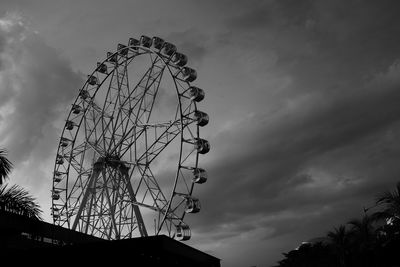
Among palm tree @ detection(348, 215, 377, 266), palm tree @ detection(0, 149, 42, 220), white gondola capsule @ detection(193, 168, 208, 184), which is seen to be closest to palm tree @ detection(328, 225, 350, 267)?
palm tree @ detection(348, 215, 377, 266)

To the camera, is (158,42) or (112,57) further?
(112,57)

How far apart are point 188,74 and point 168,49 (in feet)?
9.65

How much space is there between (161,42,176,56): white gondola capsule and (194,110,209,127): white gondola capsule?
5.39 m

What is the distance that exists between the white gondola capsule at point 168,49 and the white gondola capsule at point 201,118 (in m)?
5.39

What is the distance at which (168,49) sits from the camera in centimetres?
3500

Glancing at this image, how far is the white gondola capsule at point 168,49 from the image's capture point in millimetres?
34844

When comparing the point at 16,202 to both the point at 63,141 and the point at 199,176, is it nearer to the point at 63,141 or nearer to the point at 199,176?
the point at 199,176

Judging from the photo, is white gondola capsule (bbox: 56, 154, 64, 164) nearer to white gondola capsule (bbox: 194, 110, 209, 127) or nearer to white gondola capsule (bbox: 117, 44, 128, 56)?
white gondola capsule (bbox: 117, 44, 128, 56)

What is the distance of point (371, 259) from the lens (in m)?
45.8

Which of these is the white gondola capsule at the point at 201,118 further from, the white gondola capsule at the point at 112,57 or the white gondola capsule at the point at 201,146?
the white gondola capsule at the point at 112,57

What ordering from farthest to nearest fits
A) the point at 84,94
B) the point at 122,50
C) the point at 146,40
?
the point at 84,94, the point at 122,50, the point at 146,40

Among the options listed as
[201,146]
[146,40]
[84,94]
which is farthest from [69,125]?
[201,146]

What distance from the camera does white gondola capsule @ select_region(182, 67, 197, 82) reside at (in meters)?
33.6

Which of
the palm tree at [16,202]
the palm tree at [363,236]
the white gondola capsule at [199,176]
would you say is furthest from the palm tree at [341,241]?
the palm tree at [16,202]
